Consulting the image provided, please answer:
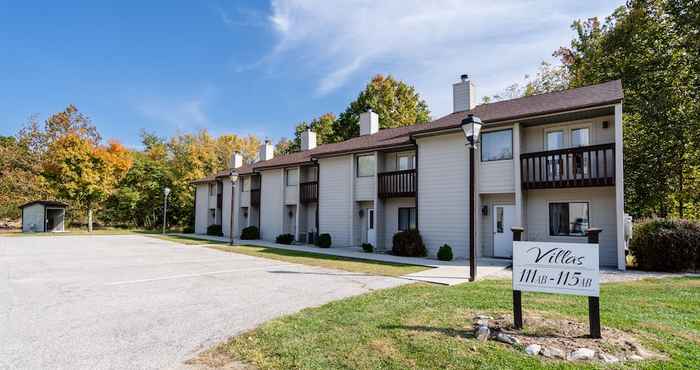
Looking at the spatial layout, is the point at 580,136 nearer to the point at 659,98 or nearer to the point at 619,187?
the point at 619,187

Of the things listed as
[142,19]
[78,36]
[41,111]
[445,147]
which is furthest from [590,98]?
[41,111]

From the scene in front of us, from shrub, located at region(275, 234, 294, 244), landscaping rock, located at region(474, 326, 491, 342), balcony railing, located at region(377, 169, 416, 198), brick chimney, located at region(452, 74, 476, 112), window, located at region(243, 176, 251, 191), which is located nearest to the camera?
landscaping rock, located at region(474, 326, 491, 342)

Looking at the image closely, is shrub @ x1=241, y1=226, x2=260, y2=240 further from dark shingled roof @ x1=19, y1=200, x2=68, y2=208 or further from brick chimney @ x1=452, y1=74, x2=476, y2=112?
dark shingled roof @ x1=19, y1=200, x2=68, y2=208

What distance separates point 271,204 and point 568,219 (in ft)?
55.3

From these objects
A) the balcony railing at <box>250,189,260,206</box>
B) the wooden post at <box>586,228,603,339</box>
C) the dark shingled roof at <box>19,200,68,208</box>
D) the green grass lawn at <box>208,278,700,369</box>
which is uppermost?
the balcony railing at <box>250,189,260,206</box>

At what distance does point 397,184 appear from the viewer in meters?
16.7

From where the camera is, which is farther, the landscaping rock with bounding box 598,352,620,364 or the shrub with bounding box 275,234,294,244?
the shrub with bounding box 275,234,294,244

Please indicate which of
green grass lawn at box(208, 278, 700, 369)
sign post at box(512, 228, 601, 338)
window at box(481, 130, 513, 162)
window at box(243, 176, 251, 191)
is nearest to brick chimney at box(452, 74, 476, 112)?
window at box(481, 130, 513, 162)

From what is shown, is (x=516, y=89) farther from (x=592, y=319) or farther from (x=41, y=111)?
(x=41, y=111)

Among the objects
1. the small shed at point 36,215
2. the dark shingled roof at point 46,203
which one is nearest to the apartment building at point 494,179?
the dark shingled roof at point 46,203

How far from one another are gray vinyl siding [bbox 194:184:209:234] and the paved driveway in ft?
61.5

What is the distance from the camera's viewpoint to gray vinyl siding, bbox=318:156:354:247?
Result: 61.8 ft

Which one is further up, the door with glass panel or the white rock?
the door with glass panel

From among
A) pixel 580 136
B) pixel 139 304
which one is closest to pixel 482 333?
pixel 139 304
